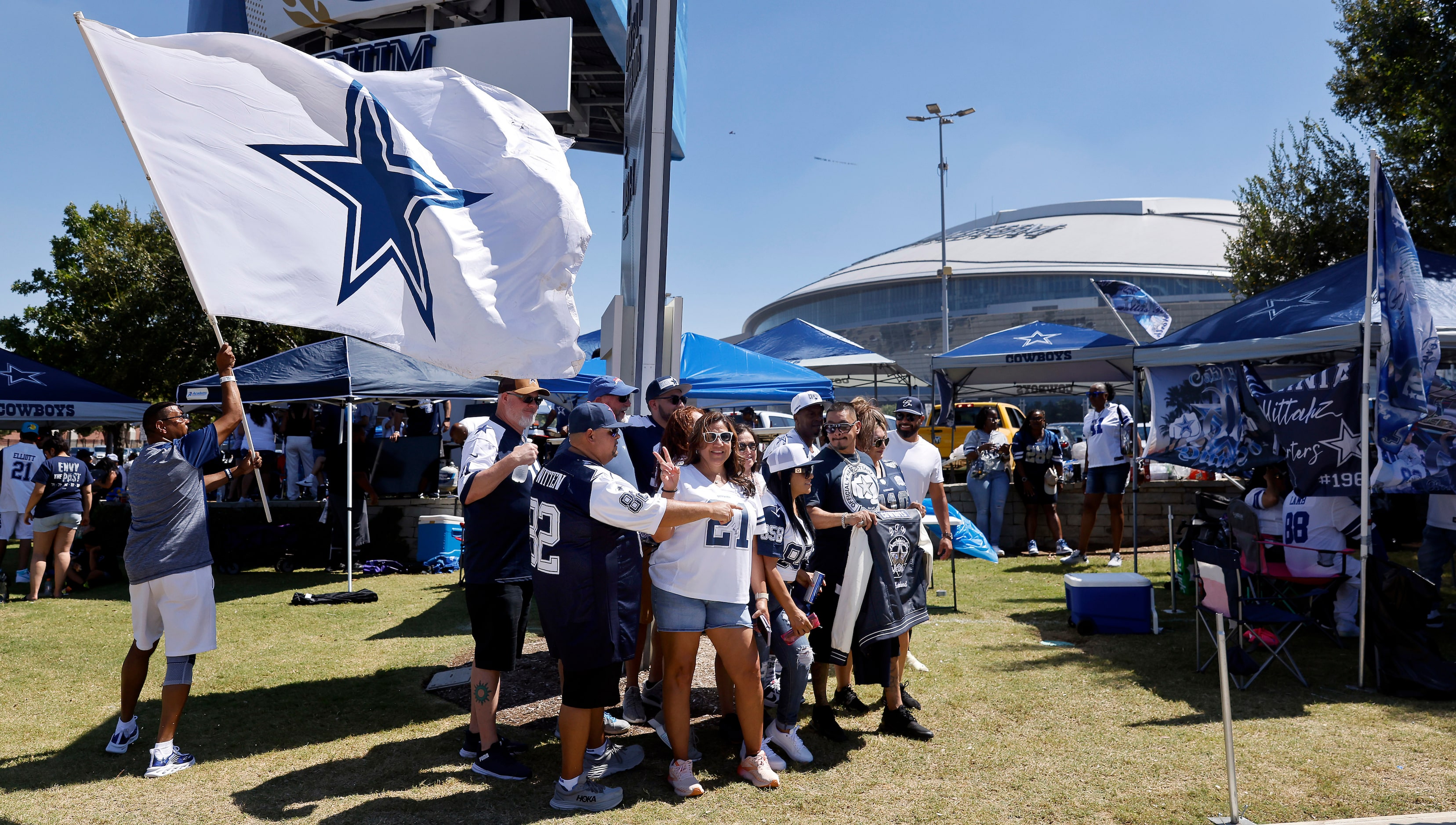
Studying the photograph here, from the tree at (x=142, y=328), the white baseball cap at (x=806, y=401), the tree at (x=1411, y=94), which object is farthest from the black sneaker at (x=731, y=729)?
the tree at (x=142, y=328)

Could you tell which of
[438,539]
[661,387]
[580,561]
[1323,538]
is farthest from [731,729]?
[438,539]

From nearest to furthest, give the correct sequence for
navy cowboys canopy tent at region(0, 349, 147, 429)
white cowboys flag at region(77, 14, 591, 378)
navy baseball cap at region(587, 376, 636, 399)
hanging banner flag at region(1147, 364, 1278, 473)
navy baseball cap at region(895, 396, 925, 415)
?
white cowboys flag at region(77, 14, 591, 378) < navy baseball cap at region(587, 376, 636, 399) < navy baseball cap at region(895, 396, 925, 415) < hanging banner flag at region(1147, 364, 1278, 473) < navy cowboys canopy tent at region(0, 349, 147, 429)

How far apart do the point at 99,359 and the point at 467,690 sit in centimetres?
2343

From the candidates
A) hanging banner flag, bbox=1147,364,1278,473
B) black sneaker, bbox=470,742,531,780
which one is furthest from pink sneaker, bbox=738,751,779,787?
hanging banner flag, bbox=1147,364,1278,473

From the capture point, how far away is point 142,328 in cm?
2348

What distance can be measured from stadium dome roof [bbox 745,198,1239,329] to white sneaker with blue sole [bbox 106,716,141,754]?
59993 mm

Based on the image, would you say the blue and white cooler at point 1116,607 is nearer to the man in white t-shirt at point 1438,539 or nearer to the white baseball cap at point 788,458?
the man in white t-shirt at point 1438,539

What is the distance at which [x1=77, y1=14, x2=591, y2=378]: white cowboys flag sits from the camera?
4.01m

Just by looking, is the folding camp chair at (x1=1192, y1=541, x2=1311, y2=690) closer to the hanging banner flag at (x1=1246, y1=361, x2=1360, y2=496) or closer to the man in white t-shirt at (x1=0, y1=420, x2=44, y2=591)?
the hanging banner flag at (x1=1246, y1=361, x2=1360, y2=496)

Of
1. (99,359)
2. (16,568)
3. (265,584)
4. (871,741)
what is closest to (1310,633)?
(871,741)

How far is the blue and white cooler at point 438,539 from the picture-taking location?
11.6 metres

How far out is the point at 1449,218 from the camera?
12.6 meters

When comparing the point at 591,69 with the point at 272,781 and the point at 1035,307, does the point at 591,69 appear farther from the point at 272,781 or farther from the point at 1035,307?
the point at 1035,307

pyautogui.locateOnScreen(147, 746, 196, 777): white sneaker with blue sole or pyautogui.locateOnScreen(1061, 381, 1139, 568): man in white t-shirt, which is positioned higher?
pyautogui.locateOnScreen(1061, 381, 1139, 568): man in white t-shirt
